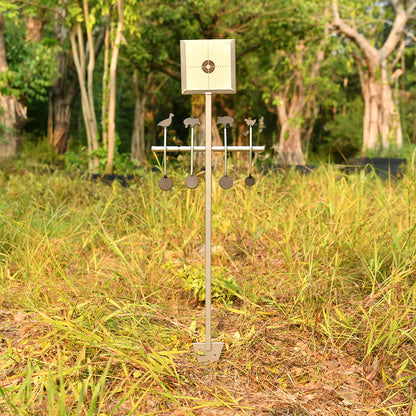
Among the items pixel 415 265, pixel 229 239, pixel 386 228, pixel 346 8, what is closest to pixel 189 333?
pixel 229 239

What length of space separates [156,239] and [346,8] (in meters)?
9.82

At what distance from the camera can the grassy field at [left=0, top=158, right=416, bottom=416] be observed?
6.87 feet

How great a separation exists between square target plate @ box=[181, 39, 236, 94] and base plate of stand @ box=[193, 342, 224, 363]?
4.37ft

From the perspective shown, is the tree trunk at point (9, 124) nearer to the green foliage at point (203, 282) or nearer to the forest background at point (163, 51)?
the forest background at point (163, 51)

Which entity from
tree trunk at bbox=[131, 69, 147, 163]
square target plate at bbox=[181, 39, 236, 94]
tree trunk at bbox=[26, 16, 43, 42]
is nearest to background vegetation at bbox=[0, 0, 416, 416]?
square target plate at bbox=[181, 39, 236, 94]

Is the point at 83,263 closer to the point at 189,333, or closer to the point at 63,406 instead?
the point at 189,333

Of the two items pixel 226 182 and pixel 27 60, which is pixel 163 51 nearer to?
pixel 27 60

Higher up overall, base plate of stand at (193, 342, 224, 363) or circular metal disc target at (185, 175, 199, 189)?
circular metal disc target at (185, 175, 199, 189)

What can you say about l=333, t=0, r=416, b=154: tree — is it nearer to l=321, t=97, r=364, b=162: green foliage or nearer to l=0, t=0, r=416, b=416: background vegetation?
l=0, t=0, r=416, b=416: background vegetation

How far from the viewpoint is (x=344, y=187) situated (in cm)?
431

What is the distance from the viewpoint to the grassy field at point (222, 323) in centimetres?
209

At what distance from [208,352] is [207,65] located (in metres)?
1.49

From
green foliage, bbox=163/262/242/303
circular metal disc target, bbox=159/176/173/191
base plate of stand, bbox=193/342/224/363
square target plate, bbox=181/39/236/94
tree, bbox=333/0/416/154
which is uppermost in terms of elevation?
tree, bbox=333/0/416/154

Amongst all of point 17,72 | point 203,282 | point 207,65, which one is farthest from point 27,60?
point 207,65
